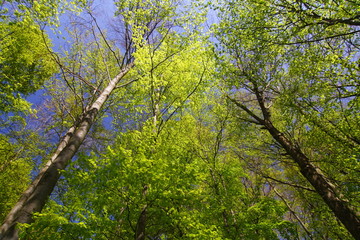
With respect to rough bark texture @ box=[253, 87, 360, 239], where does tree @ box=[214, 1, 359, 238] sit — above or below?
above

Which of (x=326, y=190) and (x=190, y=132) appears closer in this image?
(x=326, y=190)

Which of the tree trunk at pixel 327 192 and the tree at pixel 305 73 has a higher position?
the tree at pixel 305 73

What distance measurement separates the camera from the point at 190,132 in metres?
9.20

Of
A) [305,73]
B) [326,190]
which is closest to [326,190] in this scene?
[326,190]

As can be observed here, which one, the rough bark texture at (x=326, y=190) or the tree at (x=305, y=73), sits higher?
the tree at (x=305, y=73)

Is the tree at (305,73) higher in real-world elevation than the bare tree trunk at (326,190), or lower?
higher

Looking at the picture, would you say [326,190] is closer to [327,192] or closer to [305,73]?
[327,192]

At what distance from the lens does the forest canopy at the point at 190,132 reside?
4152mm

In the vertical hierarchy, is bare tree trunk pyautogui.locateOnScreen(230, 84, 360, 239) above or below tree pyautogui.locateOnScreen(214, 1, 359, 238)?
below

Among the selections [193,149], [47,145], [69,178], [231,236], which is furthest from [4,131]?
[231,236]

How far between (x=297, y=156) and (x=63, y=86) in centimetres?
1212

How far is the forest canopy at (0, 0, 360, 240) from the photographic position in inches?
163

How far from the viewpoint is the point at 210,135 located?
373 inches

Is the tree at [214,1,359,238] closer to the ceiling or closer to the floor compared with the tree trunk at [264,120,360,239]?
closer to the ceiling
